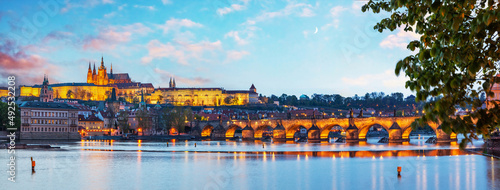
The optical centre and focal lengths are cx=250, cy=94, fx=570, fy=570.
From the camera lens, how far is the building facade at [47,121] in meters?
76.3

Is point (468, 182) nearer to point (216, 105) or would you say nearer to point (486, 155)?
point (486, 155)

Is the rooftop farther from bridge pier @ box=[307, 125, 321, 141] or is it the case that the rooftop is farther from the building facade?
bridge pier @ box=[307, 125, 321, 141]

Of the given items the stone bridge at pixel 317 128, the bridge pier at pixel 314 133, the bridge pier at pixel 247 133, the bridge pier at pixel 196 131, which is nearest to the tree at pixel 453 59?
the stone bridge at pixel 317 128

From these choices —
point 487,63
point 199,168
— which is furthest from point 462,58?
point 199,168

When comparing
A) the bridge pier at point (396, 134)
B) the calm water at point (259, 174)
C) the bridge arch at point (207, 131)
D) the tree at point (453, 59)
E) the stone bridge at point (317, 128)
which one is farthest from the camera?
the bridge arch at point (207, 131)

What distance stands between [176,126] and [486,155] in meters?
62.3

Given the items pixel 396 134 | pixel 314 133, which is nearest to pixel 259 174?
pixel 396 134

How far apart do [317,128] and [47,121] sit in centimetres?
3714

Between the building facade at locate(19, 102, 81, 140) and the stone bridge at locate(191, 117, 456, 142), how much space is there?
21724mm

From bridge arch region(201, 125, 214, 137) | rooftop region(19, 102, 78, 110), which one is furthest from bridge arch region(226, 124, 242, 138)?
rooftop region(19, 102, 78, 110)

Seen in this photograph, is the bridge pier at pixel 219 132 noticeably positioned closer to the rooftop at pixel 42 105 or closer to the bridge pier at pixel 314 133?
the bridge pier at pixel 314 133

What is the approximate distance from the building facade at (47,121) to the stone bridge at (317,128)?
Answer: 71.3 ft

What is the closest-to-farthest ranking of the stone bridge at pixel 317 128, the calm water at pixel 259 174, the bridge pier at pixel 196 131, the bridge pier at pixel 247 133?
the calm water at pixel 259 174 < the stone bridge at pixel 317 128 < the bridge pier at pixel 247 133 < the bridge pier at pixel 196 131

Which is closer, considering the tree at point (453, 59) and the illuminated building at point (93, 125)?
the tree at point (453, 59)
